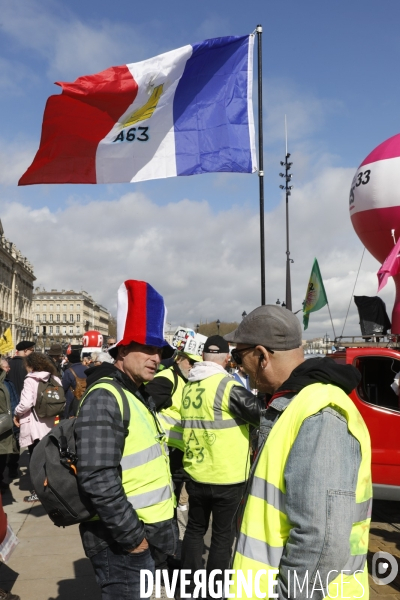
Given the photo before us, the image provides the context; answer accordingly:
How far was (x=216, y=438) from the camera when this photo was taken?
4172 mm

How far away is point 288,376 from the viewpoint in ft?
6.77

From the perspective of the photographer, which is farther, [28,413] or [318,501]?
[28,413]

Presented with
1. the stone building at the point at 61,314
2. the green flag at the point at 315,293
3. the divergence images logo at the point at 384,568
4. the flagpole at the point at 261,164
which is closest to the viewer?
the divergence images logo at the point at 384,568

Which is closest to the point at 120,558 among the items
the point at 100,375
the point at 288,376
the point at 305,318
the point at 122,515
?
the point at 122,515

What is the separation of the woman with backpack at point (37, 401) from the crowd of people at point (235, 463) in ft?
10.0

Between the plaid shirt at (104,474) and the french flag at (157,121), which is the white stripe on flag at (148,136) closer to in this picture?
the french flag at (157,121)

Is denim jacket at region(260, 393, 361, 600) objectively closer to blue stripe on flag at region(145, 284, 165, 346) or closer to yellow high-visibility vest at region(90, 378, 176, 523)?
yellow high-visibility vest at region(90, 378, 176, 523)

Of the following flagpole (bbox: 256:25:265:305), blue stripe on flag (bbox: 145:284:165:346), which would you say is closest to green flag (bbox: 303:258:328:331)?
flagpole (bbox: 256:25:265:305)

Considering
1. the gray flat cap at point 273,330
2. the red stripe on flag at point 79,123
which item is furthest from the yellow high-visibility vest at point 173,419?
the gray flat cap at point 273,330

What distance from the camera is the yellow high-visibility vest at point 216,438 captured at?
4117 mm

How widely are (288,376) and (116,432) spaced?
2.89ft

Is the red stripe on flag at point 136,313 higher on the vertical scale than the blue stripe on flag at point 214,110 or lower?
lower

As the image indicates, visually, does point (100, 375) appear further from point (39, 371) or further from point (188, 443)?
point (39, 371)

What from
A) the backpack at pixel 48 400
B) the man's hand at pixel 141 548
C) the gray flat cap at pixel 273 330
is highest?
the gray flat cap at pixel 273 330
